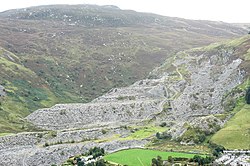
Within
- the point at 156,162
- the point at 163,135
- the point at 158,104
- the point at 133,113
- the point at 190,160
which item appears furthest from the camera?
the point at 158,104

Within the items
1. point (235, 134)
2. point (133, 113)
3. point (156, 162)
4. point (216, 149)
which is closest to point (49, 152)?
point (156, 162)

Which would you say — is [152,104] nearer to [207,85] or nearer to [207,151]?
[207,85]

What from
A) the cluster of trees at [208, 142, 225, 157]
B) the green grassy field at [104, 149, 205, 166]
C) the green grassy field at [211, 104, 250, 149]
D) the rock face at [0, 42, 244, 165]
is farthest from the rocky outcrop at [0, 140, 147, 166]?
the green grassy field at [211, 104, 250, 149]

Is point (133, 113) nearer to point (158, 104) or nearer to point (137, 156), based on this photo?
point (158, 104)

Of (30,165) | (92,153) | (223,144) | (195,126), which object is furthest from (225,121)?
(30,165)

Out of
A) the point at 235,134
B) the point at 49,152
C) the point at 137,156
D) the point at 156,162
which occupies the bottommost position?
the point at 49,152

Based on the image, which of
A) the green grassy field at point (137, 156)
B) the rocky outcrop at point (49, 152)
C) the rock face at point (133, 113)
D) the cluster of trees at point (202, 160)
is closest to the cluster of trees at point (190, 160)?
the cluster of trees at point (202, 160)

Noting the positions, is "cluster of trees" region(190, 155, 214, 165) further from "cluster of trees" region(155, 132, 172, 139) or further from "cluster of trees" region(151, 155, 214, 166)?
"cluster of trees" region(155, 132, 172, 139)
